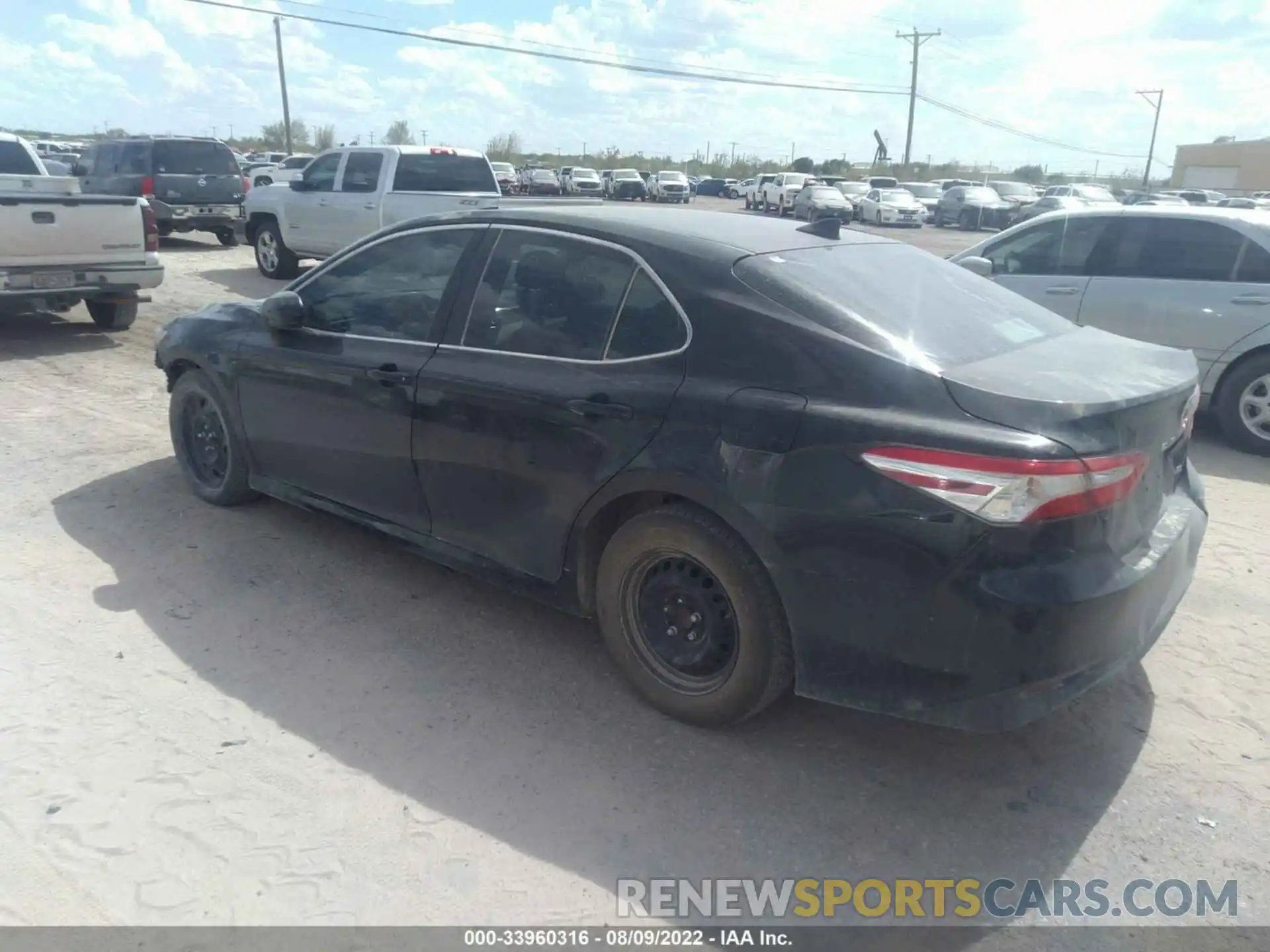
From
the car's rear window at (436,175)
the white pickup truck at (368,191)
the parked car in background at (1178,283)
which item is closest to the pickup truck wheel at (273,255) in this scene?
the white pickup truck at (368,191)

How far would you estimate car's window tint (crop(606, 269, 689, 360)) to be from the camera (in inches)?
137

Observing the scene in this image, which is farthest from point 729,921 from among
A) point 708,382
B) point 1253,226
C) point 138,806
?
point 1253,226

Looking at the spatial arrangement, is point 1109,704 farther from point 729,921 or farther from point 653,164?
point 653,164

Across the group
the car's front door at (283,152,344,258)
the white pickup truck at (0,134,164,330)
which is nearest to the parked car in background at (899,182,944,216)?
the car's front door at (283,152,344,258)

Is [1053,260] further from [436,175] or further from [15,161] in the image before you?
[15,161]

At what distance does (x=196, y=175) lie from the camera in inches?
712

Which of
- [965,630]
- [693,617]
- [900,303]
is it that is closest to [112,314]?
[693,617]

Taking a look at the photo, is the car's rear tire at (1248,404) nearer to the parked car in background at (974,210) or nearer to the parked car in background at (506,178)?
the parked car in background at (974,210)

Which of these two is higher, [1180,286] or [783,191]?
[1180,286]

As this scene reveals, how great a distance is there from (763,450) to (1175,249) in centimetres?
600

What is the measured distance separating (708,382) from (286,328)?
7.83 feet

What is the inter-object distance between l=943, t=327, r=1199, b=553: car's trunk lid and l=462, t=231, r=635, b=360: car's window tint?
4.23 feet

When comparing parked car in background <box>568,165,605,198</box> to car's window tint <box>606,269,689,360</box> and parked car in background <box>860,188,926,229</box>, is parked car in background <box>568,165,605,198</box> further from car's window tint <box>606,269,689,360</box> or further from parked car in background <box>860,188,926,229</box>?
car's window tint <box>606,269,689,360</box>

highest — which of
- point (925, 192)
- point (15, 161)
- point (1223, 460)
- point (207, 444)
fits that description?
point (15, 161)
